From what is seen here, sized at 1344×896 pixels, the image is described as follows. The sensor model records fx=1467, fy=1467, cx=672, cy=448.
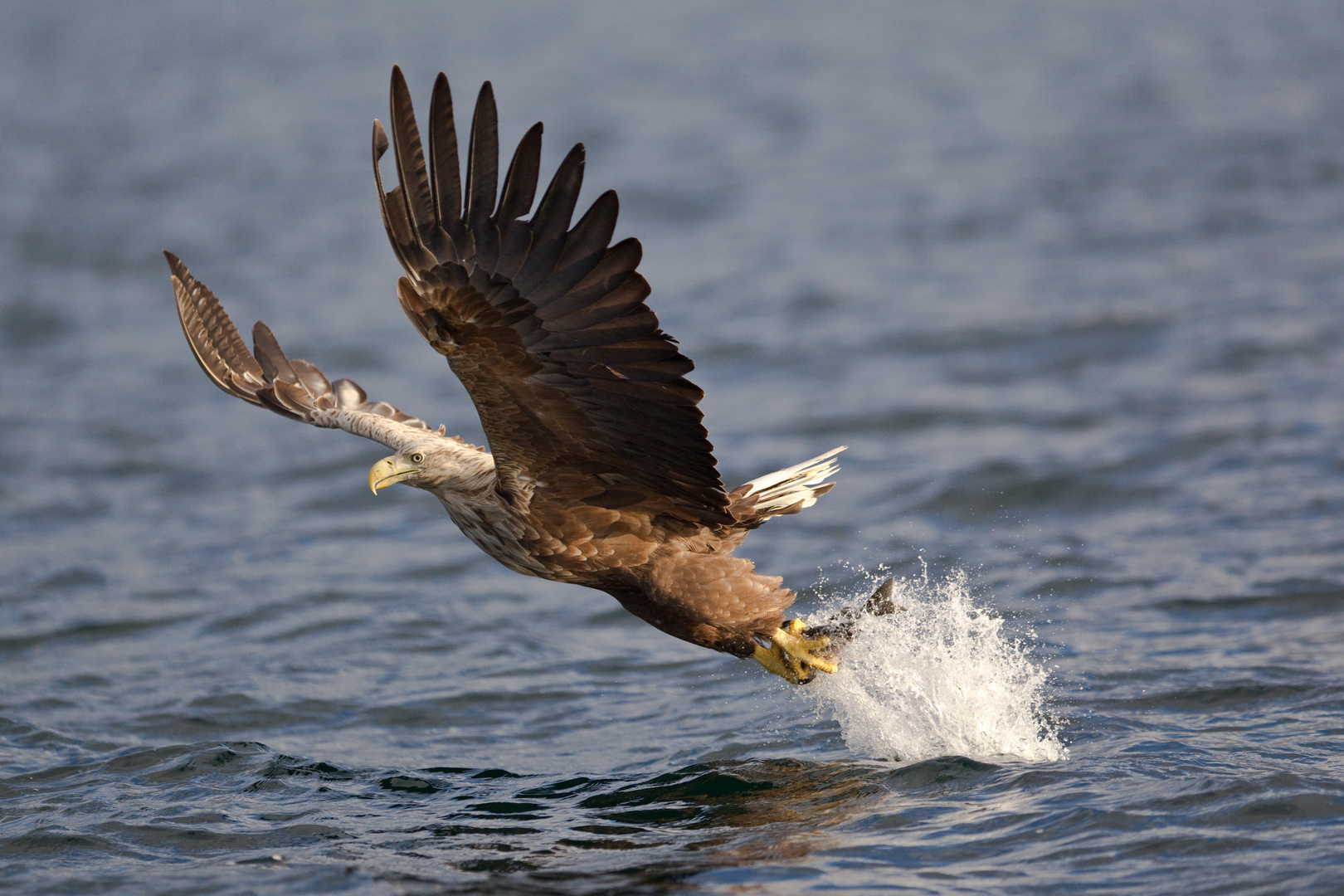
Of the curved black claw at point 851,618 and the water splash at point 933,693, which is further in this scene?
the curved black claw at point 851,618

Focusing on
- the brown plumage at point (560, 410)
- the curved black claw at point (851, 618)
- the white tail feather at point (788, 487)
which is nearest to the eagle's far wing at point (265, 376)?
the brown plumage at point (560, 410)

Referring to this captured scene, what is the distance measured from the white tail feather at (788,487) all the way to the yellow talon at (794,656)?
450mm

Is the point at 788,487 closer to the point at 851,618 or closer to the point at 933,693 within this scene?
the point at 851,618

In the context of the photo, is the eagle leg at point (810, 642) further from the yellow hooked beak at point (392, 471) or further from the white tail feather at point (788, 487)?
the yellow hooked beak at point (392, 471)

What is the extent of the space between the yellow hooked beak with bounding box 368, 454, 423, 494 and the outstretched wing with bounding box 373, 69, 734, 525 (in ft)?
1.11

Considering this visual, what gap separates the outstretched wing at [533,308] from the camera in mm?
4168

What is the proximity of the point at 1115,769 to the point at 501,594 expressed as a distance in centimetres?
389

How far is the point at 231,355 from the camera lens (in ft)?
20.4

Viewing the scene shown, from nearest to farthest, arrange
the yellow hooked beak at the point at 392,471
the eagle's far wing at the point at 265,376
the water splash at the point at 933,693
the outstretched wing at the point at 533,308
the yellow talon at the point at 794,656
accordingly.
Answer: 1. the outstretched wing at the point at 533,308
2. the yellow hooked beak at the point at 392,471
3. the water splash at the point at 933,693
4. the yellow talon at the point at 794,656
5. the eagle's far wing at the point at 265,376

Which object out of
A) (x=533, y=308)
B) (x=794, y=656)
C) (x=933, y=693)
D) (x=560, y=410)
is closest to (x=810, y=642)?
(x=794, y=656)

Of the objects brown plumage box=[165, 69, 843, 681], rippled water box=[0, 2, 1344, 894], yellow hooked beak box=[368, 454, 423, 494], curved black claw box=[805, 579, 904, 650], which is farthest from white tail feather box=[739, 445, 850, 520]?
yellow hooked beak box=[368, 454, 423, 494]

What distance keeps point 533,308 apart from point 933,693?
207 centimetres

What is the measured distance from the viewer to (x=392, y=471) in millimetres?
5027

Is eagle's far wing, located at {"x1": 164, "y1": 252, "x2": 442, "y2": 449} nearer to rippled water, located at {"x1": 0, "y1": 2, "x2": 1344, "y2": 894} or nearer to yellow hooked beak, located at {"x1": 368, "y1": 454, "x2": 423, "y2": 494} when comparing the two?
yellow hooked beak, located at {"x1": 368, "y1": 454, "x2": 423, "y2": 494}
